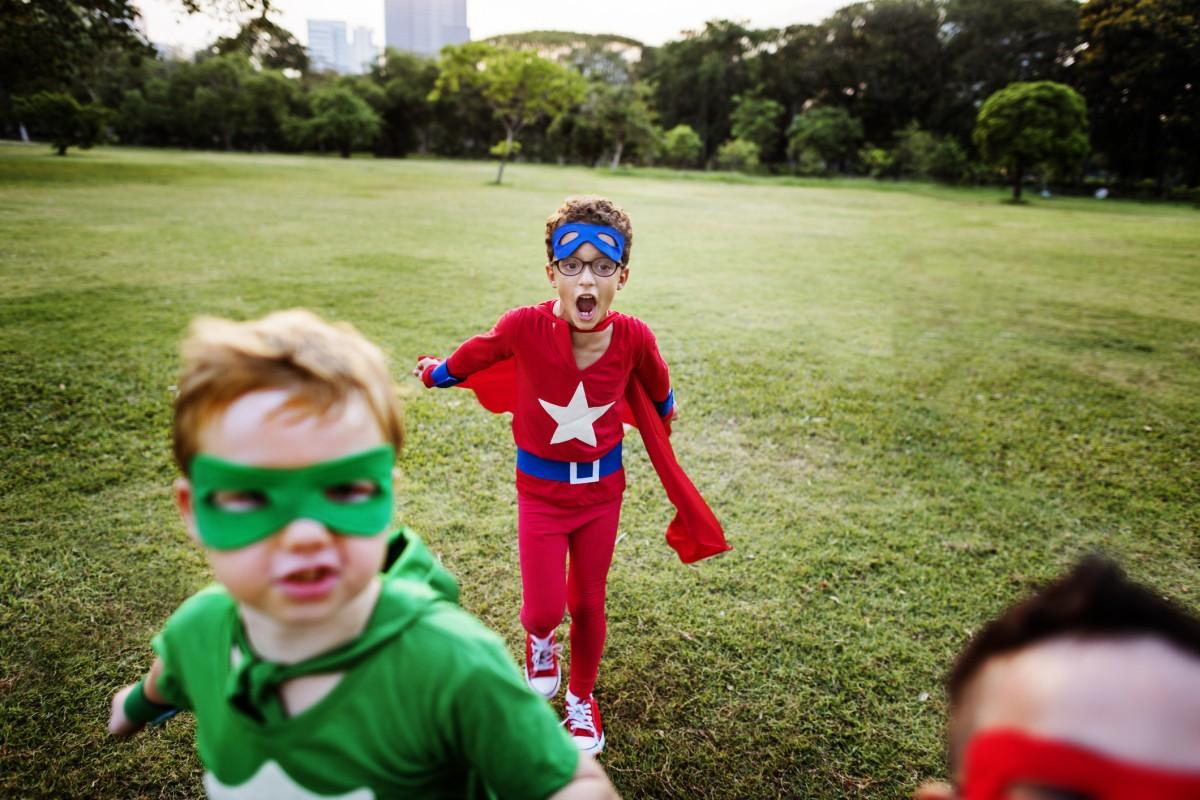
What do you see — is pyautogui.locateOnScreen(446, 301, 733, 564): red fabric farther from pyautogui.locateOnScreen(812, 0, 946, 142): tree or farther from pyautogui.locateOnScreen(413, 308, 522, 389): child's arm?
pyautogui.locateOnScreen(812, 0, 946, 142): tree

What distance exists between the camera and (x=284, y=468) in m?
1.00

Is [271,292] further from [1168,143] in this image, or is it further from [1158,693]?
[1168,143]

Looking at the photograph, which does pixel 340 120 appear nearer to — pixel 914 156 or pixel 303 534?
pixel 914 156

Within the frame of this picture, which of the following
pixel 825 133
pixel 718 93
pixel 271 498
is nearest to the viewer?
pixel 271 498

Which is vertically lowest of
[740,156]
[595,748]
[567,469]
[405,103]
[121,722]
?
[595,748]

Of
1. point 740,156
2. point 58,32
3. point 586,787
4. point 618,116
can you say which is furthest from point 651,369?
point 618,116

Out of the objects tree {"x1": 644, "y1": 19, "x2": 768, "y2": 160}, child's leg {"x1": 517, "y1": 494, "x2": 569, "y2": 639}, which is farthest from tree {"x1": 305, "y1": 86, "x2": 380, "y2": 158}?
child's leg {"x1": 517, "y1": 494, "x2": 569, "y2": 639}

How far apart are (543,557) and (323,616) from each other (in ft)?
5.26

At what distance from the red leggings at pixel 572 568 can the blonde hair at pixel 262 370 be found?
62.7 inches

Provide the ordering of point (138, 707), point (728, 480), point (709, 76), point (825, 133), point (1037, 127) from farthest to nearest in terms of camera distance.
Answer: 1. point (709, 76)
2. point (825, 133)
3. point (1037, 127)
4. point (728, 480)
5. point (138, 707)

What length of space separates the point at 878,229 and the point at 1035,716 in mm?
22130

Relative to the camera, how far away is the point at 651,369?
284 centimetres

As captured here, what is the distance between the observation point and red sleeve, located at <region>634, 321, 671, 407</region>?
2773 millimetres

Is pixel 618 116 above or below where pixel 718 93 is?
below
